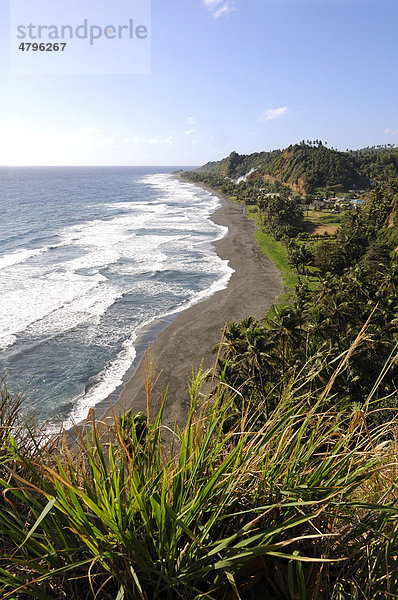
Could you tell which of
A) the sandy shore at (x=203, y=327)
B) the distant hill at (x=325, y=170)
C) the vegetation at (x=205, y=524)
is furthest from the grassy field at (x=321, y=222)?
the vegetation at (x=205, y=524)

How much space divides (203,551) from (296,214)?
78.9 meters

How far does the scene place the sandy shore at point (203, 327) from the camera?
75.6 ft

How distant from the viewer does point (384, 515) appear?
6.12ft

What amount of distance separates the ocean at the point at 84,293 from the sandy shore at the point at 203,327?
180cm

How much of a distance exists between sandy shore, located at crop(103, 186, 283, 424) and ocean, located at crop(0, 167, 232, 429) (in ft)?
5.91

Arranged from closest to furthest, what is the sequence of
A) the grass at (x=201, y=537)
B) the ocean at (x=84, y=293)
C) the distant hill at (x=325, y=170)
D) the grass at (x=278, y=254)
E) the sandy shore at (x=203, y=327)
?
1. the grass at (x=201, y=537)
2. the sandy shore at (x=203, y=327)
3. the ocean at (x=84, y=293)
4. the grass at (x=278, y=254)
5. the distant hill at (x=325, y=170)

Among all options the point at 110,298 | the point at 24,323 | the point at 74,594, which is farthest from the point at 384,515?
the point at 110,298

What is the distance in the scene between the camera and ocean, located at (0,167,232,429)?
78.7ft

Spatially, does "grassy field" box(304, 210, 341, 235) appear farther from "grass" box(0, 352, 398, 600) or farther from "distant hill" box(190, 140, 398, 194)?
"grass" box(0, 352, 398, 600)

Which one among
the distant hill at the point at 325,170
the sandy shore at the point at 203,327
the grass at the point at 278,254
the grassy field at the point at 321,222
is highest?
the distant hill at the point at 325,170

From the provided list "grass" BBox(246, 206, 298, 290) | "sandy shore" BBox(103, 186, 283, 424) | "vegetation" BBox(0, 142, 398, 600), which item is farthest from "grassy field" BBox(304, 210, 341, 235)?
"vegetation" BBox(0, 142, 398, 600)

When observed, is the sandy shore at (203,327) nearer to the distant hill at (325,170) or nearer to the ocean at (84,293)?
the ocean at (84,293)

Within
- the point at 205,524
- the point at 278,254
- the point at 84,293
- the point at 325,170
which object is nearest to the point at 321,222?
the point at 278,254

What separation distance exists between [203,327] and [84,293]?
48.6ft
